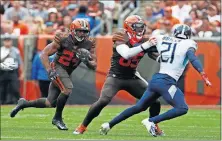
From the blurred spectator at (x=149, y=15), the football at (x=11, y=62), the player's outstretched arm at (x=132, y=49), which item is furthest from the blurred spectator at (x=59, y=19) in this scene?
the player's outstretched arm at (x=132, y=49)

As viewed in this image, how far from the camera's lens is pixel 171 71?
8.95 meters

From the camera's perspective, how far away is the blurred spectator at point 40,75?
50.3 ft

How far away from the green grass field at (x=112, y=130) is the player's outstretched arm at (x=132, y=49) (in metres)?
0.94

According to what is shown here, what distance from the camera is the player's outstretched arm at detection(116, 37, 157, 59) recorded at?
29.1 ft

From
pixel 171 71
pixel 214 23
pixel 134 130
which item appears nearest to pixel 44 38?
pixel 214 23

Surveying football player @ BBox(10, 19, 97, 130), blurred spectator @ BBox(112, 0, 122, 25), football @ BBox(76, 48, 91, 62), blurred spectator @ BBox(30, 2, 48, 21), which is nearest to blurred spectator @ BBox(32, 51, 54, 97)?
blurred spectator @ BBox(30, 2, 48, 21)

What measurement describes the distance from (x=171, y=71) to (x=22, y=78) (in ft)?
24.4

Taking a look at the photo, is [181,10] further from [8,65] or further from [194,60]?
[194,60]

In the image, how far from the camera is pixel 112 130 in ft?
33.5

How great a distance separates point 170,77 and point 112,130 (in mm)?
1580

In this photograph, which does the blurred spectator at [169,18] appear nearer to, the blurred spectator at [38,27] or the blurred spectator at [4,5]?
the blurred spectator at [38,27]

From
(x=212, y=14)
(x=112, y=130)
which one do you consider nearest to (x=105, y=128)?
(x=112, y=130)

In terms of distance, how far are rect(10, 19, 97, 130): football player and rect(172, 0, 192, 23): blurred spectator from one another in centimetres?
607

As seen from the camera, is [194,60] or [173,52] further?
[173,52]
